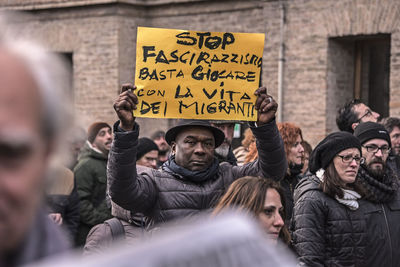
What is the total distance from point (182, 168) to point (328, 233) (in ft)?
3.56

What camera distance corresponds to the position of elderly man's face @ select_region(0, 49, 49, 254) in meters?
0.84

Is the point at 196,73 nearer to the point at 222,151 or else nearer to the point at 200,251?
the point at 222,151

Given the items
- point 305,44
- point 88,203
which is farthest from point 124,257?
point 305,44

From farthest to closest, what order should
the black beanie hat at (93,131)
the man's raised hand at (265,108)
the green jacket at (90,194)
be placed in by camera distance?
the black beanie hat at (93,131)
the green jacket at (90,194)
the man's raised hand at (265,108)

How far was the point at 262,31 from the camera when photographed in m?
13.9

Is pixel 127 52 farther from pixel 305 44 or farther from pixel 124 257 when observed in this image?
pixel 124 257

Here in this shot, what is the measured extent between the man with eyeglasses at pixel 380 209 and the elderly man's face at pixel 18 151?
421 centimetres

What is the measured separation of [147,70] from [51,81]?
13.6 ft

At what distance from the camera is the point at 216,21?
14.4 meters

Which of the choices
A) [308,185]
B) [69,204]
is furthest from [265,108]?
[69,204]

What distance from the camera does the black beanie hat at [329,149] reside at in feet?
17.0

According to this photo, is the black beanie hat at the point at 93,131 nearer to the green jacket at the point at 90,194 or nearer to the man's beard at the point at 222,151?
the green jacket at the point at 90,194

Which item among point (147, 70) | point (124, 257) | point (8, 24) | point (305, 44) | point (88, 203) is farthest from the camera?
point (305, 44)

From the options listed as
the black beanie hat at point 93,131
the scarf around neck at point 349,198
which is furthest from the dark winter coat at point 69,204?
the scarf around neck at point 349,198
